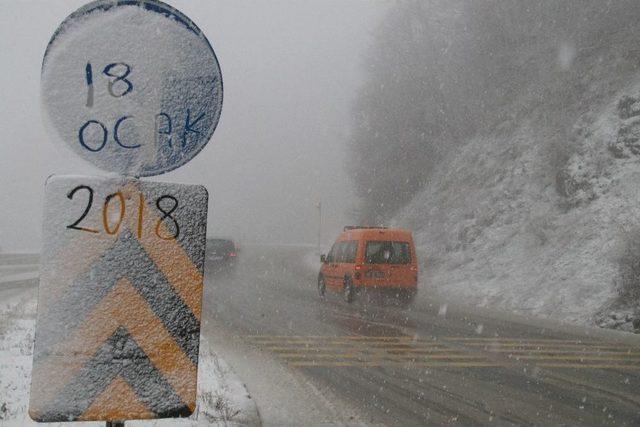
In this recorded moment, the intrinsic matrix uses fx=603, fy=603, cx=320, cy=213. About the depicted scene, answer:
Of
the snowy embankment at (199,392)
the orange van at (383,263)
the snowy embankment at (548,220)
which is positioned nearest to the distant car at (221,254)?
the snowy embankment at (548,220)

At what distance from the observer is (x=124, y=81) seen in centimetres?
186

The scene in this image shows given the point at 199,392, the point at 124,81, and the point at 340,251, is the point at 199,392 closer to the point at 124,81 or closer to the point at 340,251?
the point at 124,81

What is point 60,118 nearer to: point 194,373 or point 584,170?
point 194,373

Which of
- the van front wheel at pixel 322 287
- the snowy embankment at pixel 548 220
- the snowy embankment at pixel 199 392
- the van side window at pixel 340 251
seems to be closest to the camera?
the snowy embankment at pixel 199 392

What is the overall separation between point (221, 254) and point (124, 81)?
26710mm

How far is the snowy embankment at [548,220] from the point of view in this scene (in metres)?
15.6

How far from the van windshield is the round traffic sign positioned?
562 inches

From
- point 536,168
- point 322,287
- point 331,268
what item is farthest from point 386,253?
point 536,168

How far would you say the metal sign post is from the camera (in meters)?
1.80

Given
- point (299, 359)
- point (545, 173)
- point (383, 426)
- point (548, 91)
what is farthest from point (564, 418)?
point (548, 91)

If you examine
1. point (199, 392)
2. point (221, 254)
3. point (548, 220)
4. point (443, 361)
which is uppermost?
point (548, 220)

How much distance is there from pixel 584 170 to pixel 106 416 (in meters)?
21.4

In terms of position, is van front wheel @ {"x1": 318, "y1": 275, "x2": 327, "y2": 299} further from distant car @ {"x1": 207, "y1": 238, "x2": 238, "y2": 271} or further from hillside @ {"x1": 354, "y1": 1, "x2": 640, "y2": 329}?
distant car @ {"x1": 207, "y1": 238, "x2": 238, "y2": 271}

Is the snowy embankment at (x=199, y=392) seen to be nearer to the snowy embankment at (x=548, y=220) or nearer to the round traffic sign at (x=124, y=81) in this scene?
the round traffic sign at (x=124, y=81)
